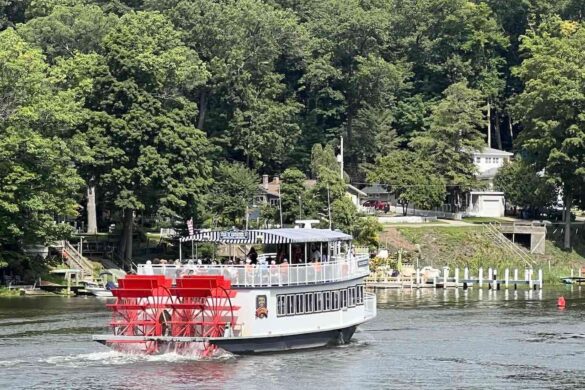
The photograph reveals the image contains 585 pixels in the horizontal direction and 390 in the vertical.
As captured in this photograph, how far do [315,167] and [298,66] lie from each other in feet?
57.8

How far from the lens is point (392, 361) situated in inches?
2869

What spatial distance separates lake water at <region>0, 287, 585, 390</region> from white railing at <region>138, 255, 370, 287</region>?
10.8 ft

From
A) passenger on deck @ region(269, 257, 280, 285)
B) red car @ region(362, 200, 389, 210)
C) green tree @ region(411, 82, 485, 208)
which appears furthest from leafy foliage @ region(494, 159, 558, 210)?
passenger on deck @ region(269, 257, 280, 285)

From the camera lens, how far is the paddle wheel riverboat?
7044 centimetres

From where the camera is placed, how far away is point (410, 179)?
143m

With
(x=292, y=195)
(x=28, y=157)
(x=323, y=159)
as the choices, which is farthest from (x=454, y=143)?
(x=28, y=157)

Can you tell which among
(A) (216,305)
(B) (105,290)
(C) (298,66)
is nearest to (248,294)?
(A) (216,305)

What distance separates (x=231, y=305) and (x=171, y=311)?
2.76 m

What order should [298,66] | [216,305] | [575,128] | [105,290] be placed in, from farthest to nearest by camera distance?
[298,66] < [575,128] < [105,290] < [216,305]

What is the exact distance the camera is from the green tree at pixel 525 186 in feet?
452

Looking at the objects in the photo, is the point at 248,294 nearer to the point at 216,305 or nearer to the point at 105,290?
the point at 216,305

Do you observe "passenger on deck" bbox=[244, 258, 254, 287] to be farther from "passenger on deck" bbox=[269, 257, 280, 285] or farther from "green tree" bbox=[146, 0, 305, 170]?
"green tree" bbox=[146, 0, 305, 170]

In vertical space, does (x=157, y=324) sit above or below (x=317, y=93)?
below

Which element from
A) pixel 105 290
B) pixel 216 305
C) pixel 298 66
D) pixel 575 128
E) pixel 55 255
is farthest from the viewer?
pixel 298 66
